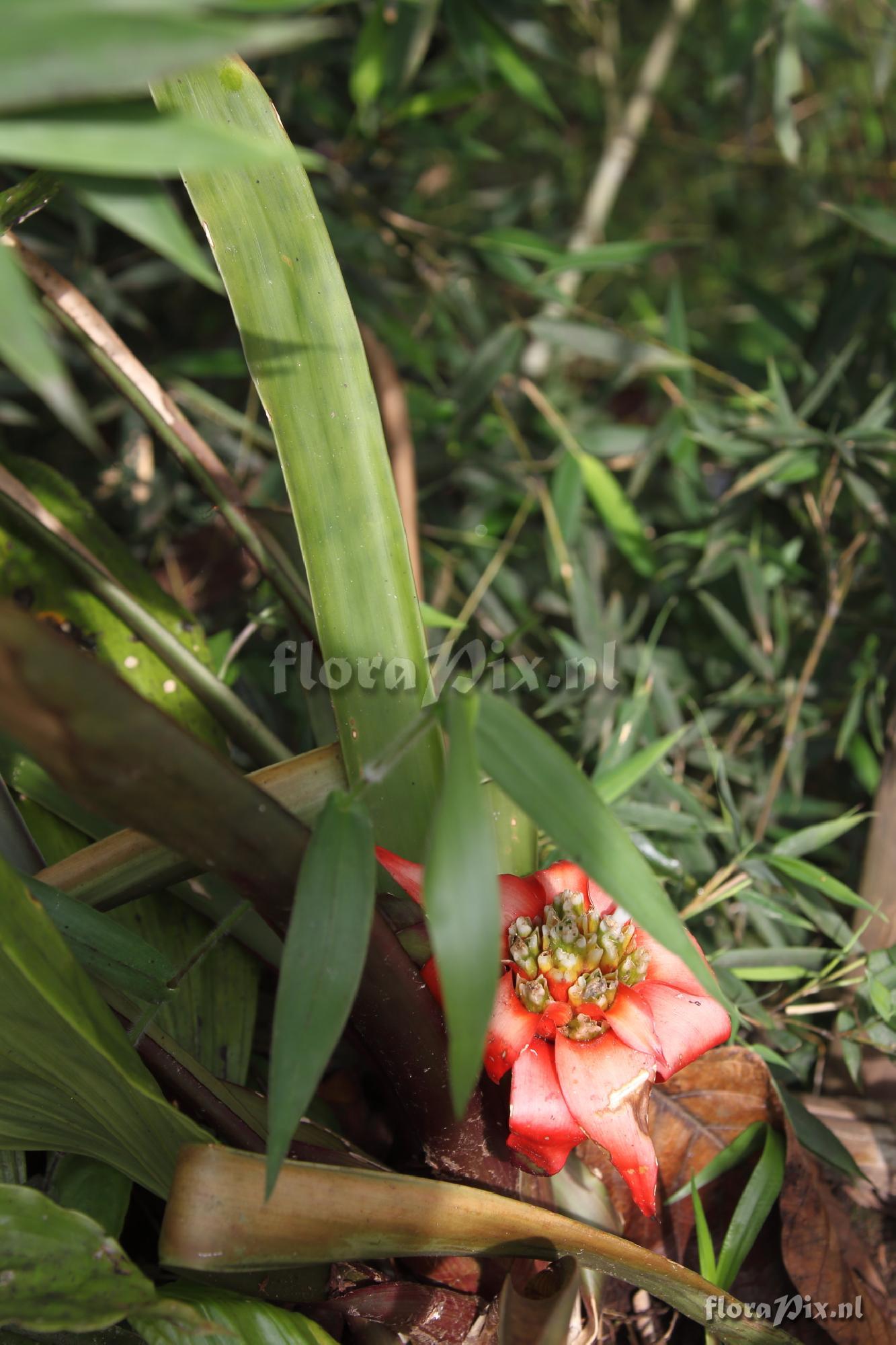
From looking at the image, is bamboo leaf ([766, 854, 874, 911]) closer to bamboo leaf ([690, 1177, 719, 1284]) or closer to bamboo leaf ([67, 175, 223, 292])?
bamboo leaf ([690, 1177, 719, 1284])

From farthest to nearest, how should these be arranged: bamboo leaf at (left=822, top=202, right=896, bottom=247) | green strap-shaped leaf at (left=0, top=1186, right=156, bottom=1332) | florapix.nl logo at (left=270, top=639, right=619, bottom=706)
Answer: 1. bamboo leaf at (left=822, top=202, right=896, bottom=247)
2. florapix.nl logo at (left=270, top=639, right=619, bottom=706)
3. green strap-shaped leaf at (left=0, top=1186, right=156, bottom=1332)

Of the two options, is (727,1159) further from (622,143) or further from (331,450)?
(622,143)

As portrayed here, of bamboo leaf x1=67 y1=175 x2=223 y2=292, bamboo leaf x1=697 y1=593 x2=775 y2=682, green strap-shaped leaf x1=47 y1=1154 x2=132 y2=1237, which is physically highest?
bamboo leaf x1=67 y1=175 x2=223 y2=292

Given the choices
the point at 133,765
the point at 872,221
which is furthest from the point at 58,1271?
the point at 872,221

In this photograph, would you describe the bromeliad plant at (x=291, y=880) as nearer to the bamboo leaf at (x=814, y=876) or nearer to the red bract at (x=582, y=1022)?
the red bract at (x=582, y=1022)

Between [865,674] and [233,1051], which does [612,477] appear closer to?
[865,674]

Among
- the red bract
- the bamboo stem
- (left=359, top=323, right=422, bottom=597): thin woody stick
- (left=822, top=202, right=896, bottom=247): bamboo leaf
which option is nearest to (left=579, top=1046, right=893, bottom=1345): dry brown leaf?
the red bract

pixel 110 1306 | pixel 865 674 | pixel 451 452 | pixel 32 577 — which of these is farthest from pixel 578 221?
pixel 110 1306
